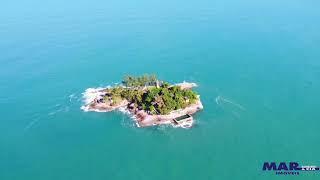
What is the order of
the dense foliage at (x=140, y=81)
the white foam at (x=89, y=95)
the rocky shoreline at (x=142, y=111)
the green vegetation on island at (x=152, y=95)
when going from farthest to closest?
the dense foliage at (x=140, y=81) → the white foam at (x=89, y=95) → the green vegetation on island at (x=152, y=95) → the rocky shoreline at (x=142, y=111)

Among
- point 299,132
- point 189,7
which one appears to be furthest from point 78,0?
point 299,132

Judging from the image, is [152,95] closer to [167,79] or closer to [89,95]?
[167,79]

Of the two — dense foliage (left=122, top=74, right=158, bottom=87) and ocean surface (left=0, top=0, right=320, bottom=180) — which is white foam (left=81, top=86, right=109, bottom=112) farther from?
dense foliage (left=122, top=74, right=158, bottom=87)

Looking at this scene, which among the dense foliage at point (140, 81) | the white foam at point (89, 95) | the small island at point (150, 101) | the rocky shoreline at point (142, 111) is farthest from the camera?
the dense foliage at point (140, 81)

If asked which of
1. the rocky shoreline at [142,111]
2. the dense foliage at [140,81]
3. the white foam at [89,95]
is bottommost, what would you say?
the rocky shoreline at [142,111]

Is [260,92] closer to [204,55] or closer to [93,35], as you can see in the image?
[204,55]

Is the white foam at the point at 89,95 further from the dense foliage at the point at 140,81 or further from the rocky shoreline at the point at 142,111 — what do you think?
the dense foliage at the point at 140,81

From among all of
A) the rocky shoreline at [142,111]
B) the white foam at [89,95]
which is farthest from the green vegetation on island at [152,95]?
the white foam at [89,95]
